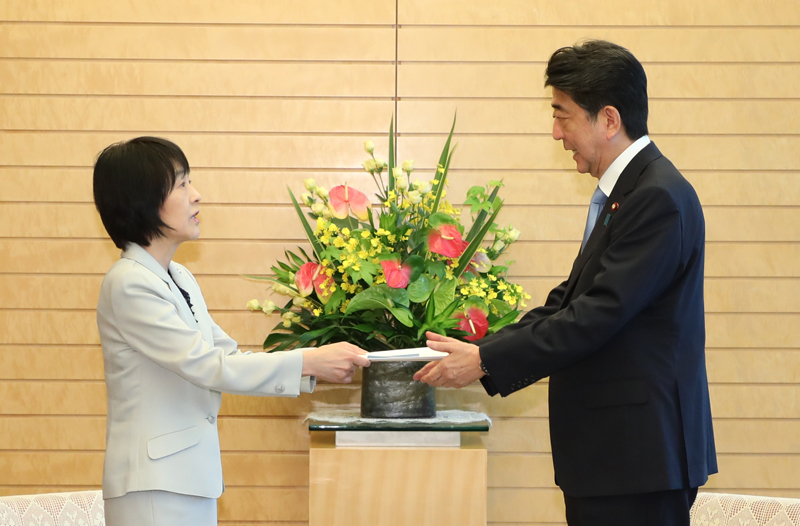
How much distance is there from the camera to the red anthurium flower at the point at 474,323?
2.34 m

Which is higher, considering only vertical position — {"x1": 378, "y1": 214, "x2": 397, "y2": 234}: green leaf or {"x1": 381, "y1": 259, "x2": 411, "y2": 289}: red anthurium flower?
{"x1": 378, "y1": 214, "x2": 397, "y2": 234}: green leaf

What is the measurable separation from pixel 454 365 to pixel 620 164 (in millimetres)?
648

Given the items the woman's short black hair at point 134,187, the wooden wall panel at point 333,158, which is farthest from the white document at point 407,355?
the wooden wall panel at point 333,158

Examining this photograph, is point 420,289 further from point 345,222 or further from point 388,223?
point 345,222

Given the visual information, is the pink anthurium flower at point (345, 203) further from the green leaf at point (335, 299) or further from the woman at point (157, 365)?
the woman at point (157, 365)

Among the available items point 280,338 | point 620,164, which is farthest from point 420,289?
point 620,164

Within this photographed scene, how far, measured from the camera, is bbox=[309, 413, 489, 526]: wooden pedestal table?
7.86 feet

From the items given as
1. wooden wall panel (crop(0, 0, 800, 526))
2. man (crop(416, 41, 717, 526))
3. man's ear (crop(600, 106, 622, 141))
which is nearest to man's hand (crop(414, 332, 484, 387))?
man (crop(416, 41, 717, 526))

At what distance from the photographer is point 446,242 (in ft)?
7.68

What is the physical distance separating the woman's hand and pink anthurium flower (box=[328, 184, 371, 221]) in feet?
2.13

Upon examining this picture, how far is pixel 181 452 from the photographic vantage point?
1.65m

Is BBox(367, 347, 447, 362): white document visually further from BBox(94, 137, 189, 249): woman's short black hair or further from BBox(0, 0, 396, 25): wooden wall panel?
BBox(0, 0, 396, 25): wooden wall panel

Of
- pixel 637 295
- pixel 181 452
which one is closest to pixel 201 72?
pixel 181 452

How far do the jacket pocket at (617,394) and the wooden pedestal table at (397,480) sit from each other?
76 cm
